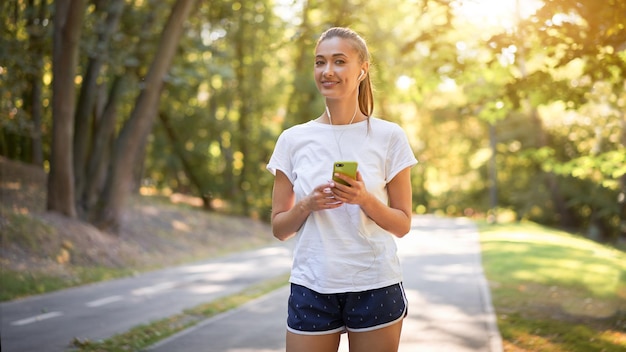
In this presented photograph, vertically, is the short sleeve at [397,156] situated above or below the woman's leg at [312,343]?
above

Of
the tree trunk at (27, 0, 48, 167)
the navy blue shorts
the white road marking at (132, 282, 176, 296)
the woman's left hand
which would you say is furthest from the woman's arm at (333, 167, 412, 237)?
the tree trunk at (27, 0, 48, 167)

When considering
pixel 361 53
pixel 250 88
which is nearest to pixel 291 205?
pixel 361 53

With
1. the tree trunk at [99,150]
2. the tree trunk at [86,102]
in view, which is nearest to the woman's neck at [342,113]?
the tree trunk at [86,102]

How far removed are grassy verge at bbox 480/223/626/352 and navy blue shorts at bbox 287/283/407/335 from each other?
653 cm

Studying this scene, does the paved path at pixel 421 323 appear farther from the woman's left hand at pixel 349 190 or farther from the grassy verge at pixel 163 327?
the woman's left hand at pixel 349 190

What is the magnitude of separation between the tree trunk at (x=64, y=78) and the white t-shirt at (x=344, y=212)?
15210mm

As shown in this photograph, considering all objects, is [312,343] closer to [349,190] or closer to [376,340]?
[376,340]

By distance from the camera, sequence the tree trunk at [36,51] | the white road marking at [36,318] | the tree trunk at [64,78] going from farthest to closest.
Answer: the tree trunk at [36,51] < the tree trunk at [64,78] < the white road marking at [36,318]

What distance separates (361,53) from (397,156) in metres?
0.47

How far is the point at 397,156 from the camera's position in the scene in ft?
11.8

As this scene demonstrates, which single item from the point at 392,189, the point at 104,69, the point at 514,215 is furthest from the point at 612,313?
the point at 514,215

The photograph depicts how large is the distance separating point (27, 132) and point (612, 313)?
56.5 ft

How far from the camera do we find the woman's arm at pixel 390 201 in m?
3.31

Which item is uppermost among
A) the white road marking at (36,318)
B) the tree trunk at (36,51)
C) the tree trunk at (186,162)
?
the tree trunk at (36,51)
